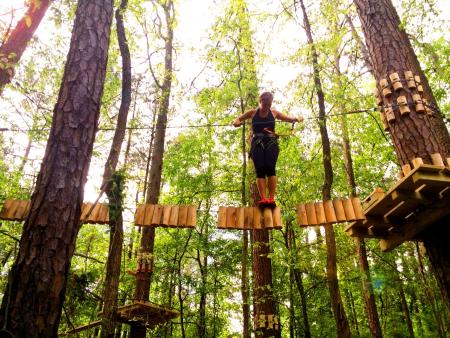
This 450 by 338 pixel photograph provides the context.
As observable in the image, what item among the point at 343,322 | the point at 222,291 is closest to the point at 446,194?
the point at 343,322

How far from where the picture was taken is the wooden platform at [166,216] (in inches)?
158

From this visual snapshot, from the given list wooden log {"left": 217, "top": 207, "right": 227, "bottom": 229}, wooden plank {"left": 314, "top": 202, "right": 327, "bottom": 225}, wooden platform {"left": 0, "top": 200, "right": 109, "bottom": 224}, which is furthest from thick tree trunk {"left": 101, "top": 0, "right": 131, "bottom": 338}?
wooden plank {"left": 314, "top": 202, "right": 327, "bottom": 225}

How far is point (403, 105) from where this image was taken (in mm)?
3729

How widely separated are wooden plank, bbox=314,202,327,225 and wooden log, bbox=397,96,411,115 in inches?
52.0

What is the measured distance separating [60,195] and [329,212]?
286cm

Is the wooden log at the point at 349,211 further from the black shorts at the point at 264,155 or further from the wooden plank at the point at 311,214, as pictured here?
the black shorts at the point at 264,155

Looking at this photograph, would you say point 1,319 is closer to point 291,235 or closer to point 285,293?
point 285,293

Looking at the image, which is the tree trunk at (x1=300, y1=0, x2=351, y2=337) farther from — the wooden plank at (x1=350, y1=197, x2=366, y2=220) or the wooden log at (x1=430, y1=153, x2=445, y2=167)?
the wooden log at (x1=430, y1=153, x2=445, y2=167)

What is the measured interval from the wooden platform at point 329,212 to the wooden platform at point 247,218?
285 mm

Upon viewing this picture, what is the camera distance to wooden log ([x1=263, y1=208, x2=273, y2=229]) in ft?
12.8

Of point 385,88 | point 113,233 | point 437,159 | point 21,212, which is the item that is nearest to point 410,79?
point 385,88

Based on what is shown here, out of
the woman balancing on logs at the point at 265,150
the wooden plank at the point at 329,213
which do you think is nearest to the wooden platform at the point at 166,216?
the woman balancing on logs at the point at 265,150

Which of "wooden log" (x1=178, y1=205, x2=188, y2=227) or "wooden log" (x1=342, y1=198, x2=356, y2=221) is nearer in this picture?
"wooden log" (x1=342, y1=198, x2=356, y2=221)

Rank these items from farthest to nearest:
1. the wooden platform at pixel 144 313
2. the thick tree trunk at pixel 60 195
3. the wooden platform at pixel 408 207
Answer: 1. the wooden platform at pixel 144 313
2. the wooden platform at pixel 408 207
3. the thick tree trunk at pixel 60 195
